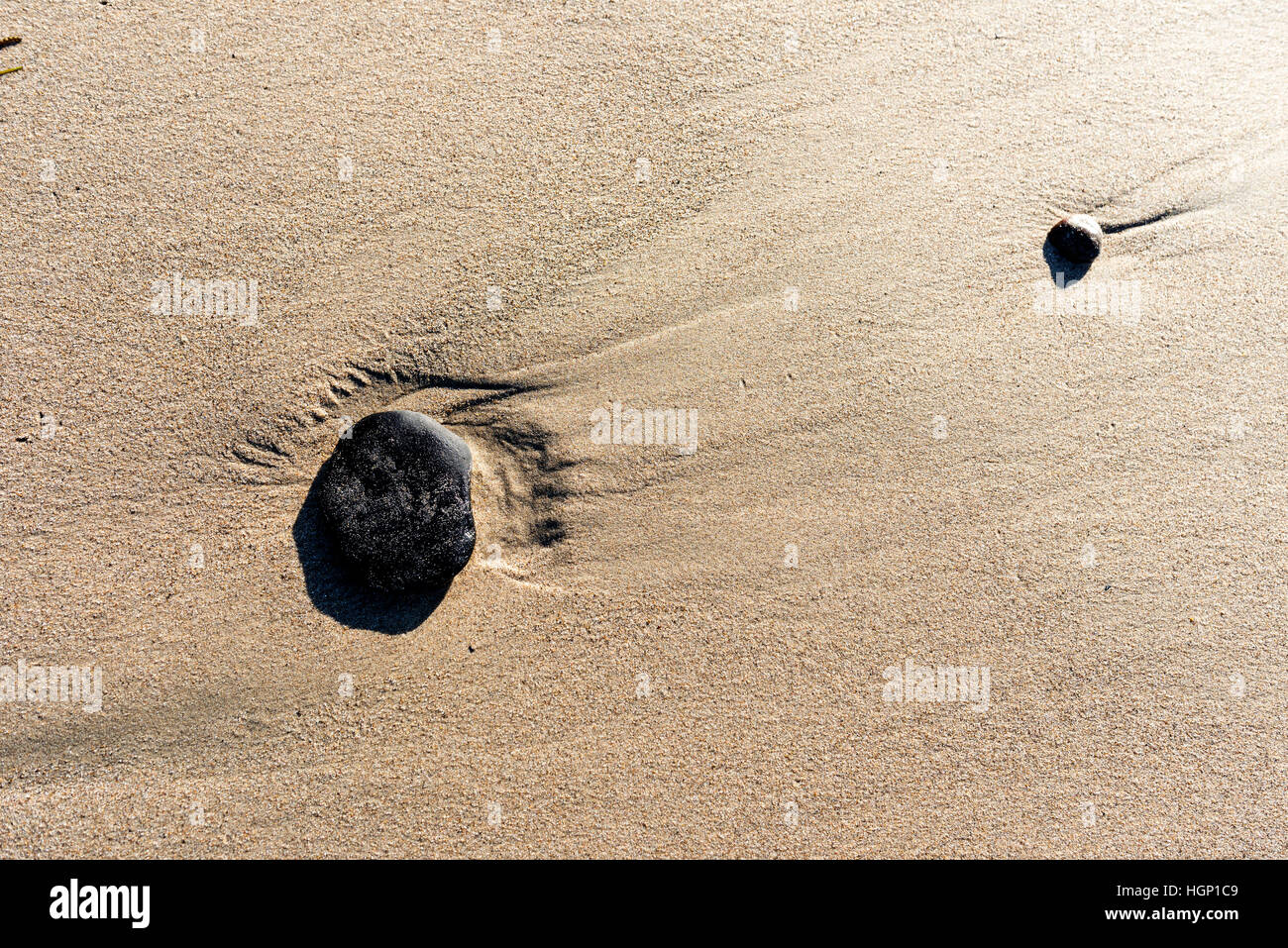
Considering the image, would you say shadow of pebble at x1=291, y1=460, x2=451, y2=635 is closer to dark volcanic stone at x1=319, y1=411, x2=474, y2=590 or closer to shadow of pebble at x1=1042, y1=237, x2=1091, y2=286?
dark volcanic stone at x1=319, y1=411, x2=474, y2=590

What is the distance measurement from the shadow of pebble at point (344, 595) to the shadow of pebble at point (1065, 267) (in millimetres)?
2758

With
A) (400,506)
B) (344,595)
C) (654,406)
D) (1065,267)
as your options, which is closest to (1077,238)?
(1065,267)

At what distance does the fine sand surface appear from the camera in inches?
108

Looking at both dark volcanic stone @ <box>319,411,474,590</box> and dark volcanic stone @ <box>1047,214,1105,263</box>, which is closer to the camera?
dark volcanic stone @ <box>319,411,474,590</box>

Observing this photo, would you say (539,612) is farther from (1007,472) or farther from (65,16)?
(65,16)

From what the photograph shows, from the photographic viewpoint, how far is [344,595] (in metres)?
2.81

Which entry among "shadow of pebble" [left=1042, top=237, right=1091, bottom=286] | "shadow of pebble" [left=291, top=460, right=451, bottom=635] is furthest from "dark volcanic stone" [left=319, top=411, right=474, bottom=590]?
"shadow of pebble" [left=1042, top=237, right=1091, bottom=286]

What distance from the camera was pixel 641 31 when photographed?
3176 millimetres

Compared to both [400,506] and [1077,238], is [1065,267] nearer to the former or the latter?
[1077,238]

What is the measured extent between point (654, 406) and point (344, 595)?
4.51ft

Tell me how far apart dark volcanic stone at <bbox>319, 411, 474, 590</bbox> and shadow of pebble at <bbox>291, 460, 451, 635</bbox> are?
0.23ft

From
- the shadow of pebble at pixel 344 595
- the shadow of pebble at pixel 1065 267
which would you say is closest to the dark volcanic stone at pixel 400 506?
the shadow of pebble at pixel 344 595

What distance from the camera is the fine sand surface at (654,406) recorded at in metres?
2.75

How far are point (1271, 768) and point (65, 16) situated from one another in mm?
5653
